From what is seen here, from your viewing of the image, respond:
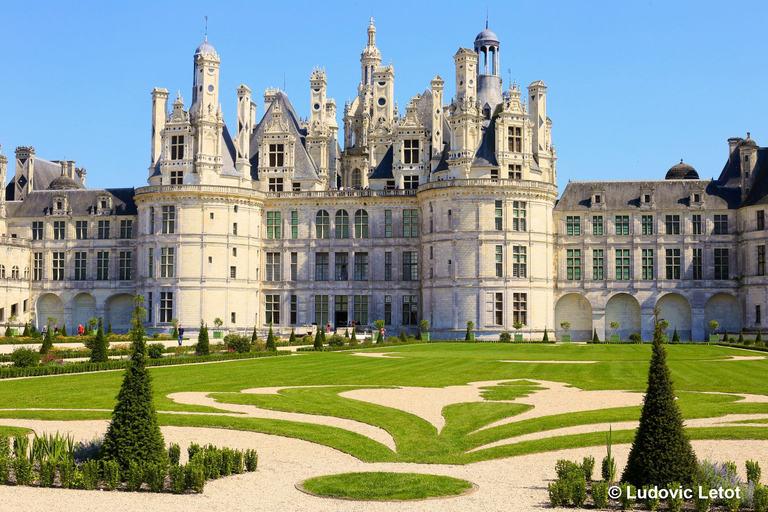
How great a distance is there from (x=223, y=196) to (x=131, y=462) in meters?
56.8

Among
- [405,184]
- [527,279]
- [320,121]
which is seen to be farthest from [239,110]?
[527,279]

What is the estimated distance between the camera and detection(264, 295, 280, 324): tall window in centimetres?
7625

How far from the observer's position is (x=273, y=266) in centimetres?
7644

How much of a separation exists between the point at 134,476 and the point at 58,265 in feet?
221

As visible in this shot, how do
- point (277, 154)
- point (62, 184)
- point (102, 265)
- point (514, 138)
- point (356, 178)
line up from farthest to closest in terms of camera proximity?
point (356, 178) → point (62, 184) → point (102, 265) → point (277, 154) → point (514, 138)

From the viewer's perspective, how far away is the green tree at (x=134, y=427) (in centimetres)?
1595

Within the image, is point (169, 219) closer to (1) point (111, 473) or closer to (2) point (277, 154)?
(2) point (277, 154)

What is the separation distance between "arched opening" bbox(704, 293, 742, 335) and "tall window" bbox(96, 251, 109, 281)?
51.4 m

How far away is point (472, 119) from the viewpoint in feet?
231

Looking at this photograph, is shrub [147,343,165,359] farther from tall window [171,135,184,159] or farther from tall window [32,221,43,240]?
tall window [32,221,43,240]

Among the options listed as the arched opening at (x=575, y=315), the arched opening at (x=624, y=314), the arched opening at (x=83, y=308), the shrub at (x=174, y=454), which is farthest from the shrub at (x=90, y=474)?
the arched opening at (x=83, y=308)

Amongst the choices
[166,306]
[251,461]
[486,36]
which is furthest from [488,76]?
[251,461]

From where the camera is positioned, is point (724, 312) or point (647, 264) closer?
point (724, 312)

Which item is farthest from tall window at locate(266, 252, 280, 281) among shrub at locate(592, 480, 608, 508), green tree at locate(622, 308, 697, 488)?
green tree at locate(622, 308, 697, 488)
